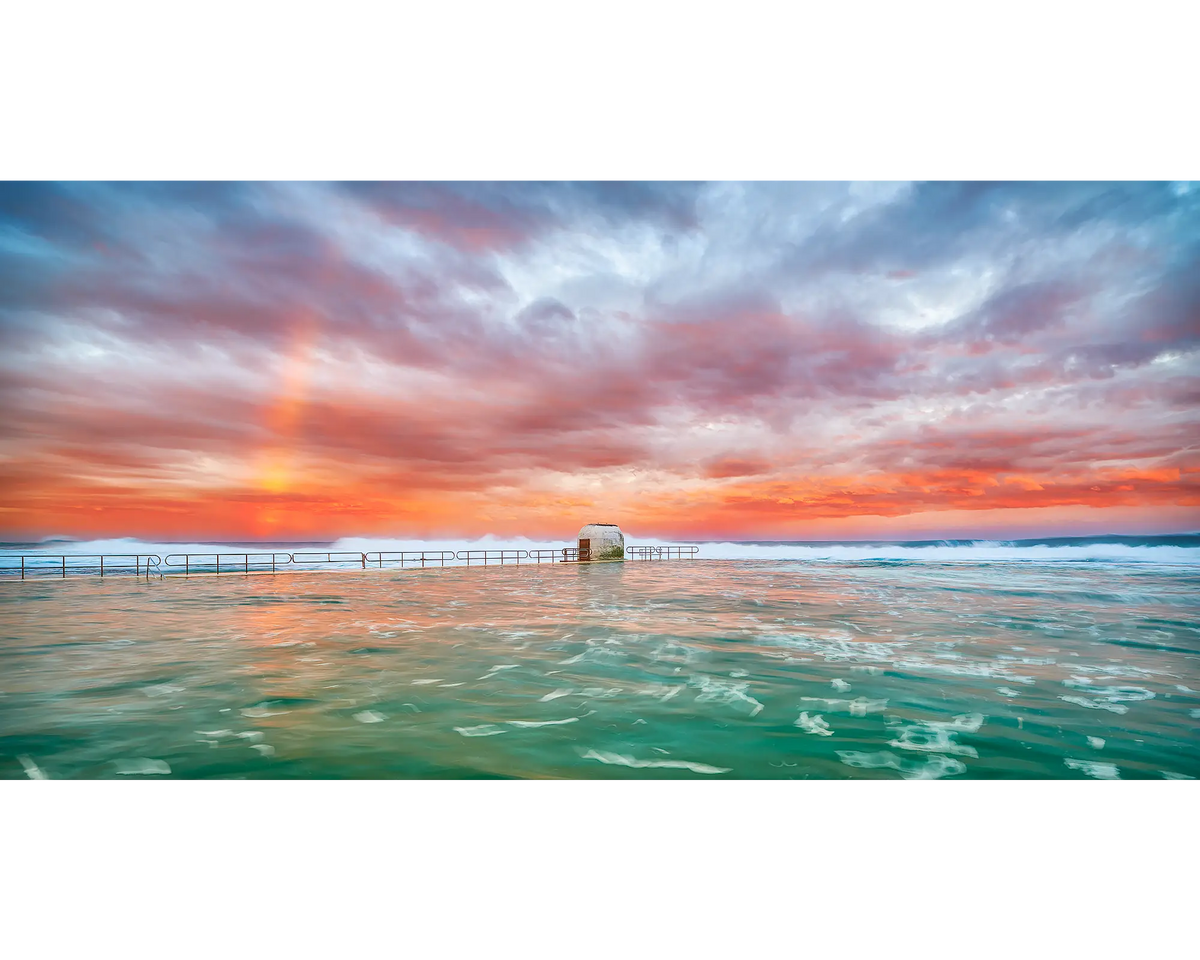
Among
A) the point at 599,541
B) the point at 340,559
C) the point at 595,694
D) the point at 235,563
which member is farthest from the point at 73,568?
the point at 595,694

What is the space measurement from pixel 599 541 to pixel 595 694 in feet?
113

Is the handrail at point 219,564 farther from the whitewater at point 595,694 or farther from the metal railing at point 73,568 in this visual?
the whitewater at point 595,694

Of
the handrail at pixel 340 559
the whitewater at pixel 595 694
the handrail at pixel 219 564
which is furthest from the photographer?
the handrail at pixel 340 559

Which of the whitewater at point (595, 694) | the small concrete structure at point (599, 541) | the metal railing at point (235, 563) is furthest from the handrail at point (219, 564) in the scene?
the small concrete structure at point (599, 541)

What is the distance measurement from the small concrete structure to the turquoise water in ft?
82.1

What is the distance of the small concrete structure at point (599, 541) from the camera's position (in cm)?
4188

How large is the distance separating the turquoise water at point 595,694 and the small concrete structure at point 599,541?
25039 millimetres

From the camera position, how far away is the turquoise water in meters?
5.48

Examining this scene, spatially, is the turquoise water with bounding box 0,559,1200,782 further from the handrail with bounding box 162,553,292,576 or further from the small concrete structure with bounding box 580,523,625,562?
the small concrete structure with bounding box 580,523,625,562

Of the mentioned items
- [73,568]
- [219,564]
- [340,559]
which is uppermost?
[219,564]

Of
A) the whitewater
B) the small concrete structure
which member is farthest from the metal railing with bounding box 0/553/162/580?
the small concrete structure

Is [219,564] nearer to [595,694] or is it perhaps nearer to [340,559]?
[595,694]

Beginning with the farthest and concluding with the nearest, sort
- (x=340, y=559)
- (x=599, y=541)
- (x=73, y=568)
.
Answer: (x=340, y=559)
(x=599, y=541)
(x=73, y=568)

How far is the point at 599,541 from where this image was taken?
138 ft
